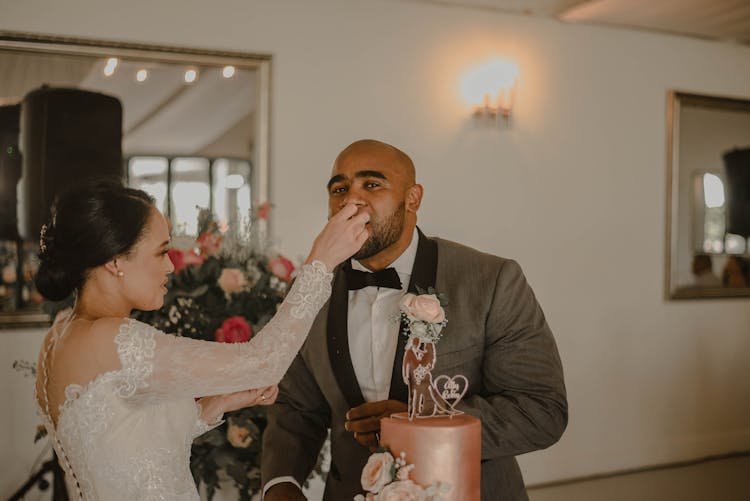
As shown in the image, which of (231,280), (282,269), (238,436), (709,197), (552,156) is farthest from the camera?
(709,197)

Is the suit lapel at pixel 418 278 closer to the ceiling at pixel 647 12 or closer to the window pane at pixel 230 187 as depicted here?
the window pane at pixel 230 187

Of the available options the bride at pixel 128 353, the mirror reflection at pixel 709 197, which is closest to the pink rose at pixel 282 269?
the bride at pixel 128 353

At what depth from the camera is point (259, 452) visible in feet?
9.49

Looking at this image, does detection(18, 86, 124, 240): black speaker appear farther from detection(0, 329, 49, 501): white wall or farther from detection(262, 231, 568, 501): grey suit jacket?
detection(262, 231, 568, 501): grey suit jacket

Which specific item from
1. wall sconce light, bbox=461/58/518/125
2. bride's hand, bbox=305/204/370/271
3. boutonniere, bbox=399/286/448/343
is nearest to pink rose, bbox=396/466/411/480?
boutonniere, bbox=399/286/448/343

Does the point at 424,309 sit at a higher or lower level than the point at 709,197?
lower

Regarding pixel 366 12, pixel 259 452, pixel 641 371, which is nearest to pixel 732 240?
pixel 641 371

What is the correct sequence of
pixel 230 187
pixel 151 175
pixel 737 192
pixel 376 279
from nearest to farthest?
1. pixel 376 279
2. pixel 151 175
3. pixel 230 187
4. pixel 737 192

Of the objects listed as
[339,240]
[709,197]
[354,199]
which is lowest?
[339,240]

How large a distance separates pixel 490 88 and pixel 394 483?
424 centimetres

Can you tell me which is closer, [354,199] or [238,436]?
[354,199]

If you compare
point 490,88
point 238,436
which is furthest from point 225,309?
point 490,88

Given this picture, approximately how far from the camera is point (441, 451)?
5.03 ft

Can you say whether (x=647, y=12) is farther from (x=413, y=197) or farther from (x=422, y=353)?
(x=422, y=353)
